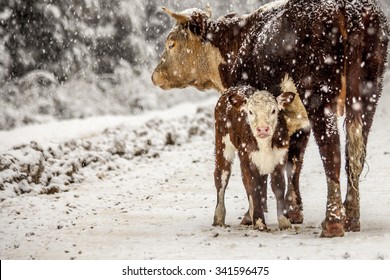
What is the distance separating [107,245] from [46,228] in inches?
42.4

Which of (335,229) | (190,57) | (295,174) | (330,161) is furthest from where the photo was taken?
(190,57)

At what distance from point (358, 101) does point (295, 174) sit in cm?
137

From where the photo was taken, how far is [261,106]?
6.12 meters

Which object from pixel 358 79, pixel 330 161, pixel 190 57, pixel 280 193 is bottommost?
pixel 280 193

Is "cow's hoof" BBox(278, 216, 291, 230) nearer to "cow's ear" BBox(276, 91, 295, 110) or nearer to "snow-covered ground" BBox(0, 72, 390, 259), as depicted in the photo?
"snow-covered ground" BBox(0, 72, 390, 259)

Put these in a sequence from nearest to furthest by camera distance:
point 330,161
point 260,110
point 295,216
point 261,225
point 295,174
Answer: point 330,161 → point 260,110 → point 261,225 → point 295,216 → point 295,174

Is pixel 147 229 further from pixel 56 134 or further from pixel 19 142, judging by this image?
pixel 56 134

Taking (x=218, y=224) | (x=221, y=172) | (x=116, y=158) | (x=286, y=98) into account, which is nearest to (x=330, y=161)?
(x=286, y=98)

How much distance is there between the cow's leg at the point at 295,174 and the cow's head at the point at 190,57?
1452 millimetres

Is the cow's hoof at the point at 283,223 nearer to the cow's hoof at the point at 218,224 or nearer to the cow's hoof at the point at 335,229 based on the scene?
the cow's hoof at the point at 335,229

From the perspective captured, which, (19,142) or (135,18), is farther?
(135,18)

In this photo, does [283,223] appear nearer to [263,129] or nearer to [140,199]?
[263,129]

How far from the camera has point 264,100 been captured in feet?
20.3
